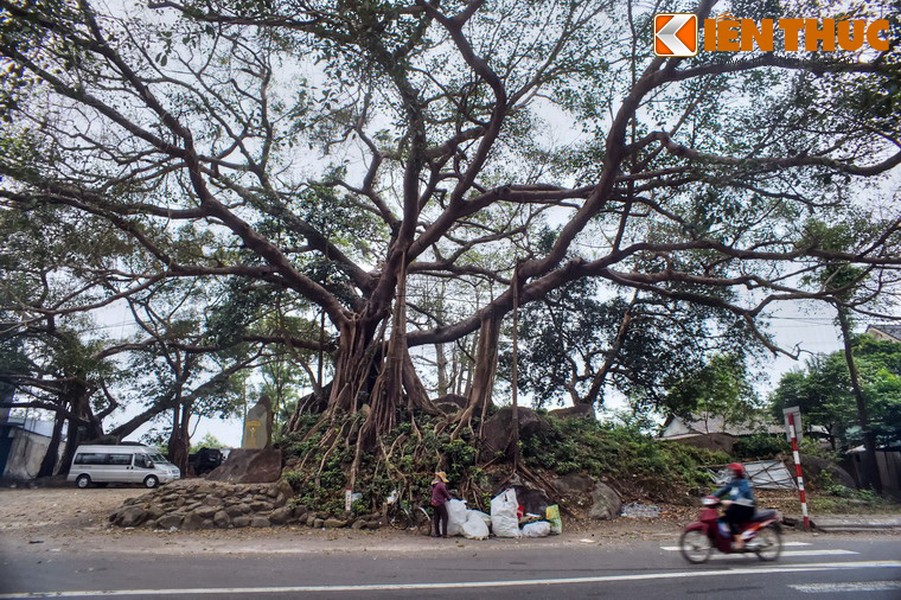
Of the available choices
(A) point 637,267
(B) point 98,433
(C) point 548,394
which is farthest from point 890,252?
(B) point 98,433

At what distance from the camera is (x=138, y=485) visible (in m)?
23.6

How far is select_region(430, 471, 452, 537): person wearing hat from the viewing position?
10320 mm

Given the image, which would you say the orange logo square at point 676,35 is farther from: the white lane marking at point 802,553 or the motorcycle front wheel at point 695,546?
the white lane marking at point 802,553

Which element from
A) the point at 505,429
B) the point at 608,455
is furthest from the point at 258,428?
the point at 608,455

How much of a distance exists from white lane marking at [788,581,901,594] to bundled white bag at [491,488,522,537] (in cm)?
538

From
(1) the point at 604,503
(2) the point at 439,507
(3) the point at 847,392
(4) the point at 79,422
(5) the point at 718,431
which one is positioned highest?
(3) the point at 847,392

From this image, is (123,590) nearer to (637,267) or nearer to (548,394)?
(637,267)

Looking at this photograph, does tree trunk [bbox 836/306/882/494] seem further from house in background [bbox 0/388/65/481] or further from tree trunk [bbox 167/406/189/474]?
house in background [bbox 0/388/65/481]

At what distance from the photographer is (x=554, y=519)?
10.9 metres

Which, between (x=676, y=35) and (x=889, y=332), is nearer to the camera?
(x=676, y=35)

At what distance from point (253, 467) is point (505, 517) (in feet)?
19.0

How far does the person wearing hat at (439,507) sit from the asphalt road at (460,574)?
4.84ft

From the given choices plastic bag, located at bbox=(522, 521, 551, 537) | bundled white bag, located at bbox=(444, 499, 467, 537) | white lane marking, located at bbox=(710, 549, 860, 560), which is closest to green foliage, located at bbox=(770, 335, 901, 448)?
white lane marking, located at bbox=(710, 549, 860, 560)

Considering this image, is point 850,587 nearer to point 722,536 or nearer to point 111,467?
point 722,536
